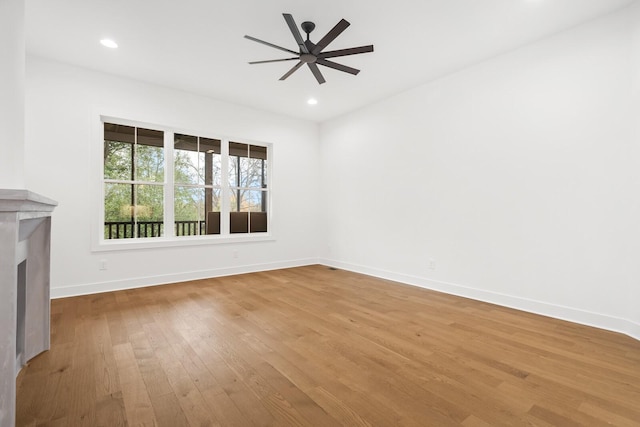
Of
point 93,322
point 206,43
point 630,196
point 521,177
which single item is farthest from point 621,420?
point 206,43

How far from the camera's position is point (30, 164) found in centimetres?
338

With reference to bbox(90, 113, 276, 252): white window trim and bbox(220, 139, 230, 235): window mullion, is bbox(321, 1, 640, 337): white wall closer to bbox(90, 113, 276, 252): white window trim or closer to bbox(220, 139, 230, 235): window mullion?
bbox(90, 113, 276, 252): white window trim

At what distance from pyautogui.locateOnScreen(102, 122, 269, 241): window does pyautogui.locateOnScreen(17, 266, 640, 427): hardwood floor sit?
4.50 feet

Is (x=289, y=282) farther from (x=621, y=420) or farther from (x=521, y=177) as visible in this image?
(x=621, y=420)

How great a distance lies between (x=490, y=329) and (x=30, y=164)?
5.08 metres

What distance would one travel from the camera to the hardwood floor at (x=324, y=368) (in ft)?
4.88

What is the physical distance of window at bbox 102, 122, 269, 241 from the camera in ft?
13.4

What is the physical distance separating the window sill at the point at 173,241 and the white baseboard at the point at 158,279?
42 centimetres

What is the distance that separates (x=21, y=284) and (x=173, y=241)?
228 centimetres

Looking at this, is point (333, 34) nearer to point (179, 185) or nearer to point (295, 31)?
point (295, 31)

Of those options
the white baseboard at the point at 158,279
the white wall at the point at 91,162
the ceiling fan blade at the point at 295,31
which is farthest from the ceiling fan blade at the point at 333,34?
the white baseboard at the point at 158,279

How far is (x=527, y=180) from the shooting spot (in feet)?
10.3

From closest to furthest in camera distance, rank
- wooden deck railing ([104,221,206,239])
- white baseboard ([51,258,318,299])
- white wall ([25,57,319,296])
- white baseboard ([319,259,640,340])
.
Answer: white baseboard ([319,259,640,340]) → white wall ([25,57,319,296]) → white baseboard ([51,258,318,299]) → wooden deck railing ([104,221,206,239])

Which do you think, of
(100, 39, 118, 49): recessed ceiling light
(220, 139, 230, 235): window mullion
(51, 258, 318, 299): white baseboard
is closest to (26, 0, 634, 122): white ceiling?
(100, 39, 118, 49): recessed ceiling light
